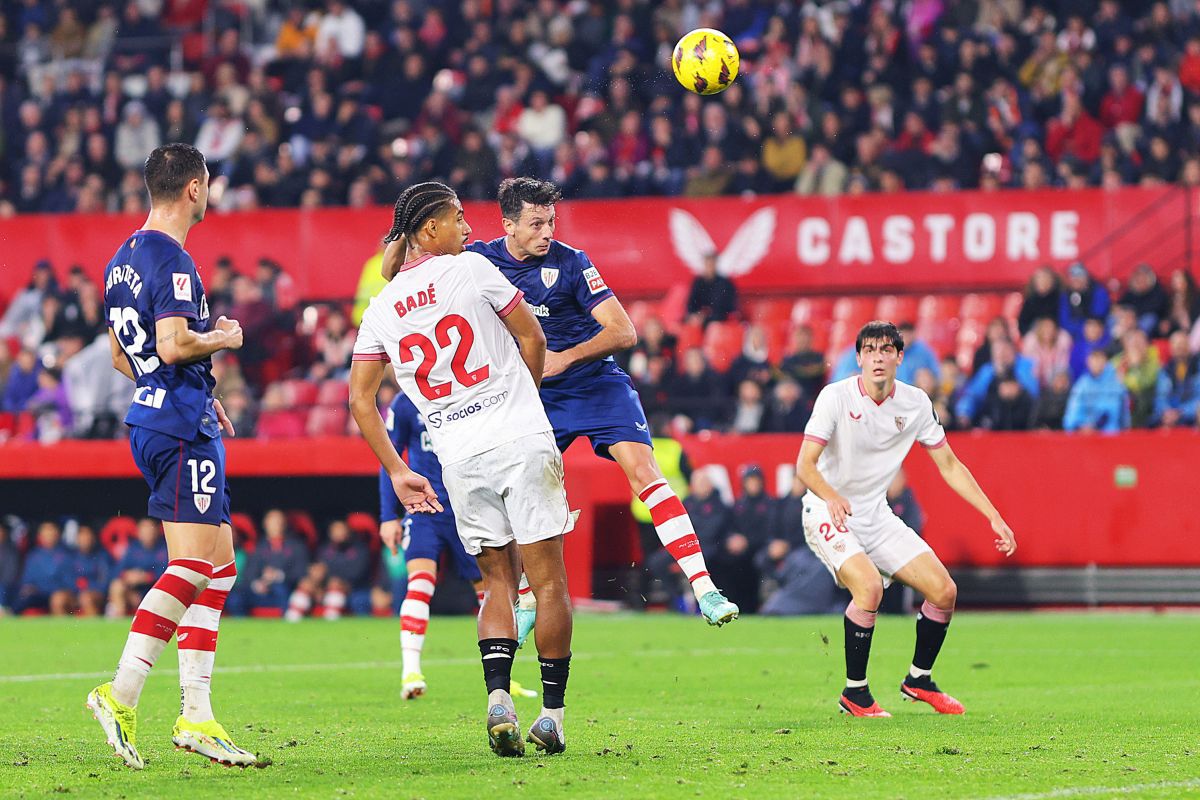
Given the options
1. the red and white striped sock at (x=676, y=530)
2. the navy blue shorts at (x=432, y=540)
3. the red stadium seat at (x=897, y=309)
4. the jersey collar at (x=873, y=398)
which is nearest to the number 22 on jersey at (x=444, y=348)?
the red and white striped sock at (x=676, y=530)

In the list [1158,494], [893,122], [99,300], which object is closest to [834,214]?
[893,122]

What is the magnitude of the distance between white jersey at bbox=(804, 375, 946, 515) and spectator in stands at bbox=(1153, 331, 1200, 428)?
9.14m

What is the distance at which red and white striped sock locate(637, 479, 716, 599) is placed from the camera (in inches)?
338

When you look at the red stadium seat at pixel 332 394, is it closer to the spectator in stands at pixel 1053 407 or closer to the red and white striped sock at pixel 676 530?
the spectator in stands at pixel 1053 407

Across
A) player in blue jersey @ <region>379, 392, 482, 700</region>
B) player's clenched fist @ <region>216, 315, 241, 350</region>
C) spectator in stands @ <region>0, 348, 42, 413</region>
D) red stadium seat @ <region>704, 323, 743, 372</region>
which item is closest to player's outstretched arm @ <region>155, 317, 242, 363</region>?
player's clenched fist @ <region>216, 315, 241, 350</region>

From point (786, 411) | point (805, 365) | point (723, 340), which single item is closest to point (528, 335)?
point (786, 411)

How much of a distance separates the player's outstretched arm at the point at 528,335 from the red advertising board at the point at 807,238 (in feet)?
41.2

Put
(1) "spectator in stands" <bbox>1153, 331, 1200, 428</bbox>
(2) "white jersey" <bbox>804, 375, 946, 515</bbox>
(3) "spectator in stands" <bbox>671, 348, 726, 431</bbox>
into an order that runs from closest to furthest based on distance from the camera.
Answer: (2) "white jersey" <bbox>804, 375, 946, 515</bbox>
(1) "spectator in stands" <bbox>1153, 331, 1200, 428</bbox>
(3) "spectator in stands" <bbox>671, 348, 726, 431</bbox>

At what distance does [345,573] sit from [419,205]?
12.1 meters

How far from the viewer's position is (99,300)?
2152 centimetres

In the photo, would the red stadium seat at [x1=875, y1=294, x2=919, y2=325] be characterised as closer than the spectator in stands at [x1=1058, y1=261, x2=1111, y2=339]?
No

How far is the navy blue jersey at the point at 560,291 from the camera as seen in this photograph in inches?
360

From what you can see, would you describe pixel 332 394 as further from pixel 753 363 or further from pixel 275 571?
pixel 753 363

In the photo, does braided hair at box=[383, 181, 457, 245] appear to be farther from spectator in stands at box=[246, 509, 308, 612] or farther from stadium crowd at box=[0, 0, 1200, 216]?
stadium crowd at box=[0, 0, 1200, 216]
